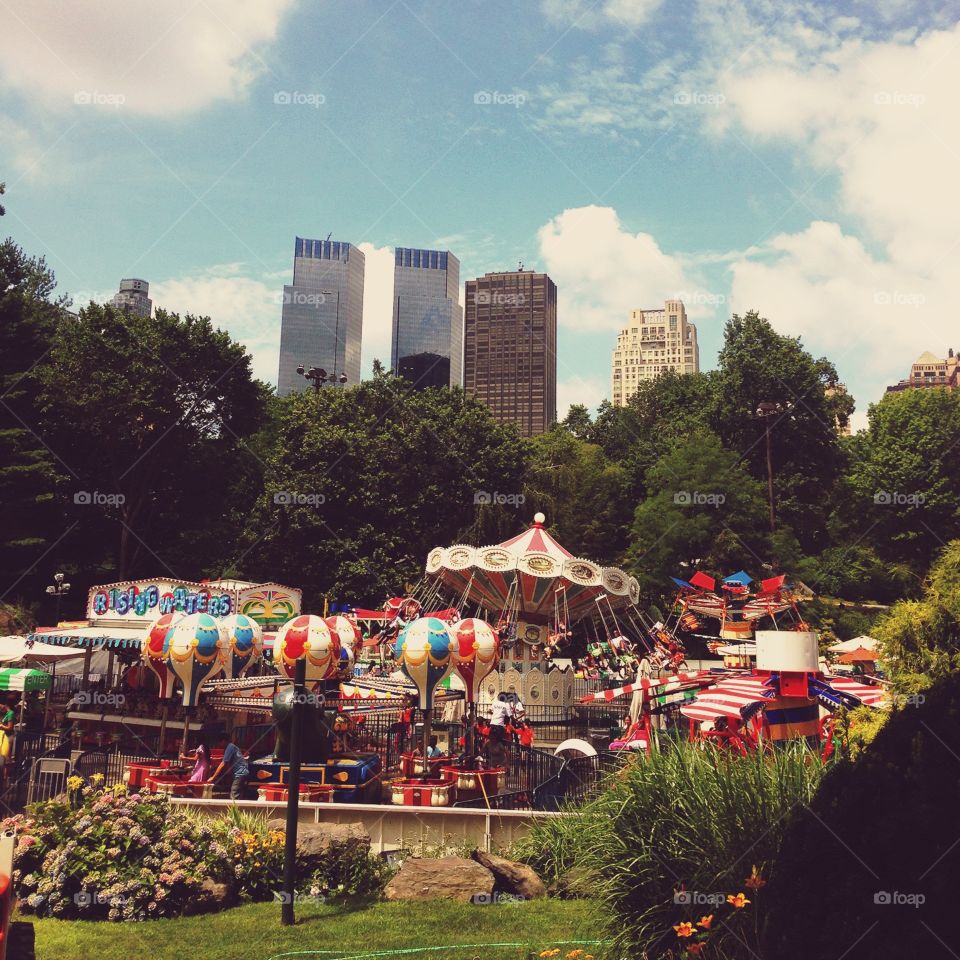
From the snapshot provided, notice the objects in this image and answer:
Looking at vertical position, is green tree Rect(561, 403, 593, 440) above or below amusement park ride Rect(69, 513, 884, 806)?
above

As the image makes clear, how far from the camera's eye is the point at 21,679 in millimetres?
20547

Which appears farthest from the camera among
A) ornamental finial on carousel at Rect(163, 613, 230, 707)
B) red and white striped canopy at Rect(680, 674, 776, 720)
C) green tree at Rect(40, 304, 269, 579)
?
green tree at Rect(40, 304, 269, 579)

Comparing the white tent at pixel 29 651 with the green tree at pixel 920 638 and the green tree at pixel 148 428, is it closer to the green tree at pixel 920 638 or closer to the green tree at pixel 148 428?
the green tree at pixel 148 428

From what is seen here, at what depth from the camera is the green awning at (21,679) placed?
20.5 meters

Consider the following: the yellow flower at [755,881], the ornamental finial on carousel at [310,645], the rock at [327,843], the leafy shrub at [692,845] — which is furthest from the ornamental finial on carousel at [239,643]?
the yellow flower at [755,881]

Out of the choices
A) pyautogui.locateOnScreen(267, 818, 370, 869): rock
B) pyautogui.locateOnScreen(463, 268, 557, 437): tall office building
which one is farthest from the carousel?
pyautogui.locateOnScreen(463, 268, 557, 437): tall office building

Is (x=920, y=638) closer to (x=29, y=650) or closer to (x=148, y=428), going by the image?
(x=29, y=650)

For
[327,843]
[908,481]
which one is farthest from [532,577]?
[908,481]

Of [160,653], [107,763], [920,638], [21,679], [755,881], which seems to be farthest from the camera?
[21,679]

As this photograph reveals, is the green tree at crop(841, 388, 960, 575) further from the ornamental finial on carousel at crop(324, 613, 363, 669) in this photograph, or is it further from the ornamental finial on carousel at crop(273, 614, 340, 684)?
the ornamental finial on carousel at crop(273, 614, 340, 684)

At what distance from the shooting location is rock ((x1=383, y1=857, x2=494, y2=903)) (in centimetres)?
995

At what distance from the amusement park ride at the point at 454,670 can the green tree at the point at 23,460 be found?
18004mm

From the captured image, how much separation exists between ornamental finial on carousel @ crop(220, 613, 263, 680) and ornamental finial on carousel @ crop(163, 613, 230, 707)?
330mm

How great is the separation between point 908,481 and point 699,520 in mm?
13557
